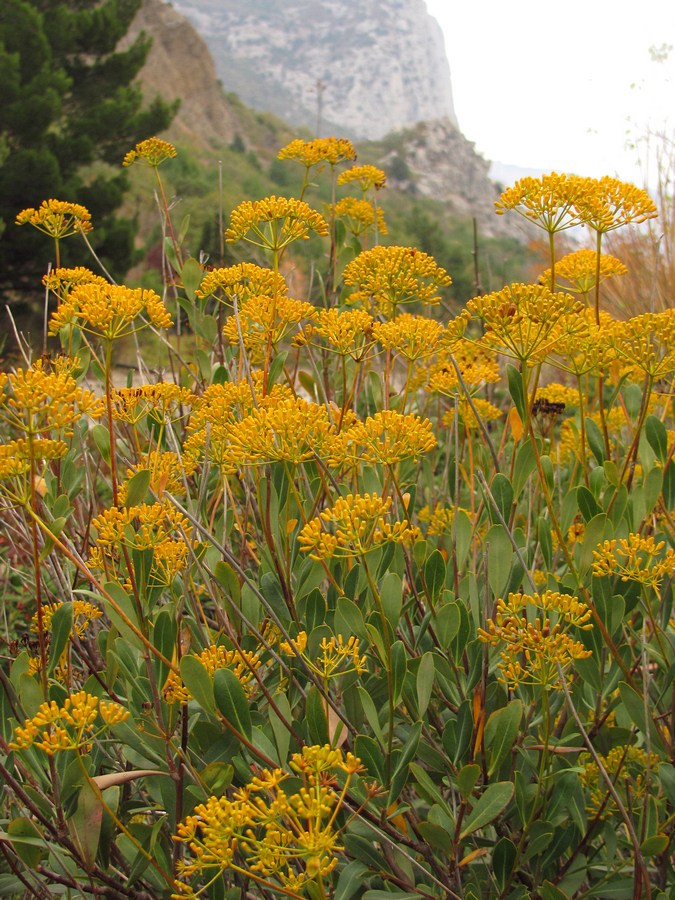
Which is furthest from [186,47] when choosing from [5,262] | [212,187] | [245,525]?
[245,525]

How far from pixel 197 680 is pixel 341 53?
13145 centimetres

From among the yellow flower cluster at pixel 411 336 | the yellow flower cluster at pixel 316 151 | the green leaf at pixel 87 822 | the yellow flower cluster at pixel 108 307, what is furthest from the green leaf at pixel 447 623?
the yellow flower cluster at pixel 316 151

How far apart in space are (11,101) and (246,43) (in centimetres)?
11465

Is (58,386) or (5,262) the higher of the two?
(5,262)

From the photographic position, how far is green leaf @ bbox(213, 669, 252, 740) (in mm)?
1000

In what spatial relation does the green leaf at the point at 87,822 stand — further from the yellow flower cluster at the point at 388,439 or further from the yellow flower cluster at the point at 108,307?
the yellow flower cluster at the point at 108,307

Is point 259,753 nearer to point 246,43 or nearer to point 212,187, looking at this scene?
point 212,187

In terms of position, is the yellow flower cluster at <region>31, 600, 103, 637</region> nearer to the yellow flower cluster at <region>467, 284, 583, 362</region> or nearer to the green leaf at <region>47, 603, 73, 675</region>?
the green leaf at <region>47, 603, 73, 675</region>

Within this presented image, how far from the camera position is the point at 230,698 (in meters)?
1.00

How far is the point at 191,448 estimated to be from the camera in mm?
1404

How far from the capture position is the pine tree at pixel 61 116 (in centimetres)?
1229

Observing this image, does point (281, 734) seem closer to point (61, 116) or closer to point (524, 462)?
point (524, 462)

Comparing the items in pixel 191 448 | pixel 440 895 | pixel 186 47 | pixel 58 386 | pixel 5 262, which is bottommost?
Result: pixel 440 895

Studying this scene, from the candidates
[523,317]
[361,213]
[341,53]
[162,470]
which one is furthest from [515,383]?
[341,53]
